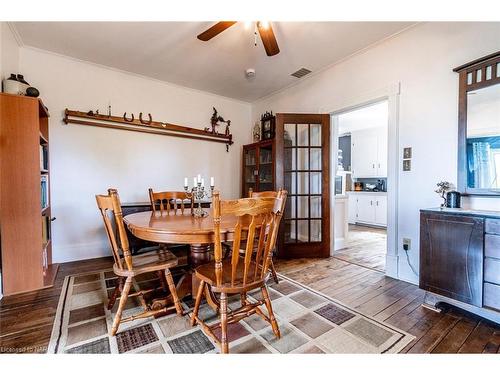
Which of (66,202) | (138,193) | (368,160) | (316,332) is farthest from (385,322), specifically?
(368,160)

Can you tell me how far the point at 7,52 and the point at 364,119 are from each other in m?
5.95

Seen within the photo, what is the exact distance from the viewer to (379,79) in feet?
8.82

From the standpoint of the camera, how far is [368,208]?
5.75 m

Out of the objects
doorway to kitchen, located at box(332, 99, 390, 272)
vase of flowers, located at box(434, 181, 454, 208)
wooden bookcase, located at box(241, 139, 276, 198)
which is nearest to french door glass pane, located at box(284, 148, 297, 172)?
wooden bookcase, located at box(241, 139, 276, 198)

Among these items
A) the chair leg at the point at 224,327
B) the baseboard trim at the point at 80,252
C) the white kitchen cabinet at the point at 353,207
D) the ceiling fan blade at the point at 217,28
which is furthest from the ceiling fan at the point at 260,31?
the white kitchen cabinet at the point at 353,207

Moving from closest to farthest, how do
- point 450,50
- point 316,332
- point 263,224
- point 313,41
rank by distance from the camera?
point 263,224 → point 316,332 → point 450,50 → point 313,41

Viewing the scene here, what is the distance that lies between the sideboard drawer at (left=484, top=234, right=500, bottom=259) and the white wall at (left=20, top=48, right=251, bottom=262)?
358 centimetres

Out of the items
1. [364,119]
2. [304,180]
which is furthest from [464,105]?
[364,119]

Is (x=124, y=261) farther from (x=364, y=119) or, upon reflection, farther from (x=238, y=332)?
(x=364, y=119)

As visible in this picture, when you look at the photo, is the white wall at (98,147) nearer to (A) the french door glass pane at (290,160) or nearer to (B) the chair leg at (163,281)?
(A) the french door glass pane at (290,160)

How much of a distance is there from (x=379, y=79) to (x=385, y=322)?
249 cm

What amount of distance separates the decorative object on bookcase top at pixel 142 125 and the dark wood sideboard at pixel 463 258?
10.7 ft

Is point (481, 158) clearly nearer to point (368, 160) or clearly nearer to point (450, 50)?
point (450, 50)

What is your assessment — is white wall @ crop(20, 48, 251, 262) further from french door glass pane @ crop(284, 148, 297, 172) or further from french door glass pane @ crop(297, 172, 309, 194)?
Result: french door glass pane @ crop(297, 172, 309, 194)
